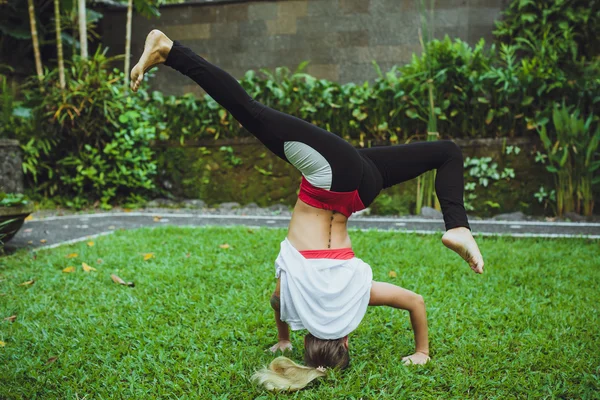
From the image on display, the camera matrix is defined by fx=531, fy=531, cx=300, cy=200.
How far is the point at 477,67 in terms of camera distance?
634 cm

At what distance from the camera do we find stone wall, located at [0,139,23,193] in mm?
6262

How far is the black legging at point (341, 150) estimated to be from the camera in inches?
77.7

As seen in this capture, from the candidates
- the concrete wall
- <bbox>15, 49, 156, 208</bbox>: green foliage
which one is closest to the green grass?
<bbox>15, 49, 156, 208</bbox>: green foliage

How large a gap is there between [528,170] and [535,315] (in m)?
3.72

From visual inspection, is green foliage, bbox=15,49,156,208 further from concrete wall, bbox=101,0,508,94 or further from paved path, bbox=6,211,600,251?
concrete wall, bbox=101,0,508,94

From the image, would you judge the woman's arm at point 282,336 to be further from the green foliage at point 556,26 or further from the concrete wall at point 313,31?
the concrete wall at point 313,31

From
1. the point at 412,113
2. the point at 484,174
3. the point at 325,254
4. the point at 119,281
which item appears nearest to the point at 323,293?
the point at 325,254

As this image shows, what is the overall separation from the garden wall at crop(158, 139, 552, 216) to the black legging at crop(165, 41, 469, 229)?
4.30 m

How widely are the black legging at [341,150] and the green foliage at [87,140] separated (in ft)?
17.2

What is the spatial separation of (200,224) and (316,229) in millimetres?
3905

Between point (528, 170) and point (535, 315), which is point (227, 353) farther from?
point (528, 170)

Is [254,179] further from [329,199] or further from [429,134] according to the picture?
[329,199]

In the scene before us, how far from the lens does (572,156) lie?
5785 mm

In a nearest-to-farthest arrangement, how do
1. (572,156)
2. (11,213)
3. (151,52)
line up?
1. (151,52)
2. (11,213)
3. (572,156)
